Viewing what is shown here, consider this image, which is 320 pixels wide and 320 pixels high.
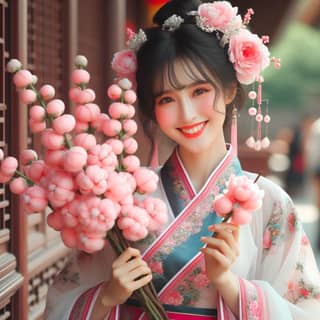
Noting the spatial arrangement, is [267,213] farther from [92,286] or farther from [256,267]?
[92,286]

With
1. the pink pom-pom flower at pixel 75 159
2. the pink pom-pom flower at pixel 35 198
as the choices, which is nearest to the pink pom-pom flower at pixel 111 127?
the pink pom-pom flower at pixel 75 159

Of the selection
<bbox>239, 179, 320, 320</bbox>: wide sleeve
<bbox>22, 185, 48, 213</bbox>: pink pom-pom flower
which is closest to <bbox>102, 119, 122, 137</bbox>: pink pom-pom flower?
<bbox>22, 185, 48, 213</bbox>: pink pom-pom flower

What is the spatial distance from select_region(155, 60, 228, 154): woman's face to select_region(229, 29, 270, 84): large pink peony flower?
10 centimetres

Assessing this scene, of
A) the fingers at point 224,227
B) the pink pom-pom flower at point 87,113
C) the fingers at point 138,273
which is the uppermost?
the pink pom-pom flower at point 87,113

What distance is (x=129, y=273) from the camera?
5.74 feet

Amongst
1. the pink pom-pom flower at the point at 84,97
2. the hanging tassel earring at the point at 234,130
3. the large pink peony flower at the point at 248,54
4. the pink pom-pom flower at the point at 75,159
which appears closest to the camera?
the pink pom-pom flower at the point at 75,159

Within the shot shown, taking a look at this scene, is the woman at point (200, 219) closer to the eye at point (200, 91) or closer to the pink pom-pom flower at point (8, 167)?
the eye at point (200, 91)

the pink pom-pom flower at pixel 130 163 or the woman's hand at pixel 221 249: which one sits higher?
the pink pom-pom flower at pixel 130 163

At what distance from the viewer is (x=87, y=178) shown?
1.59 metres

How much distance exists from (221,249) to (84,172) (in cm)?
41

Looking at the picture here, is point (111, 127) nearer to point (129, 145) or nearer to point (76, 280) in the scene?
point (129, 145)

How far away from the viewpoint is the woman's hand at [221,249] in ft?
5.70

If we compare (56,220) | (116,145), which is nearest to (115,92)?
(116,145)

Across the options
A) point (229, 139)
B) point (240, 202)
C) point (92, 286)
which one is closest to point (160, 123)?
point (229, 139)
